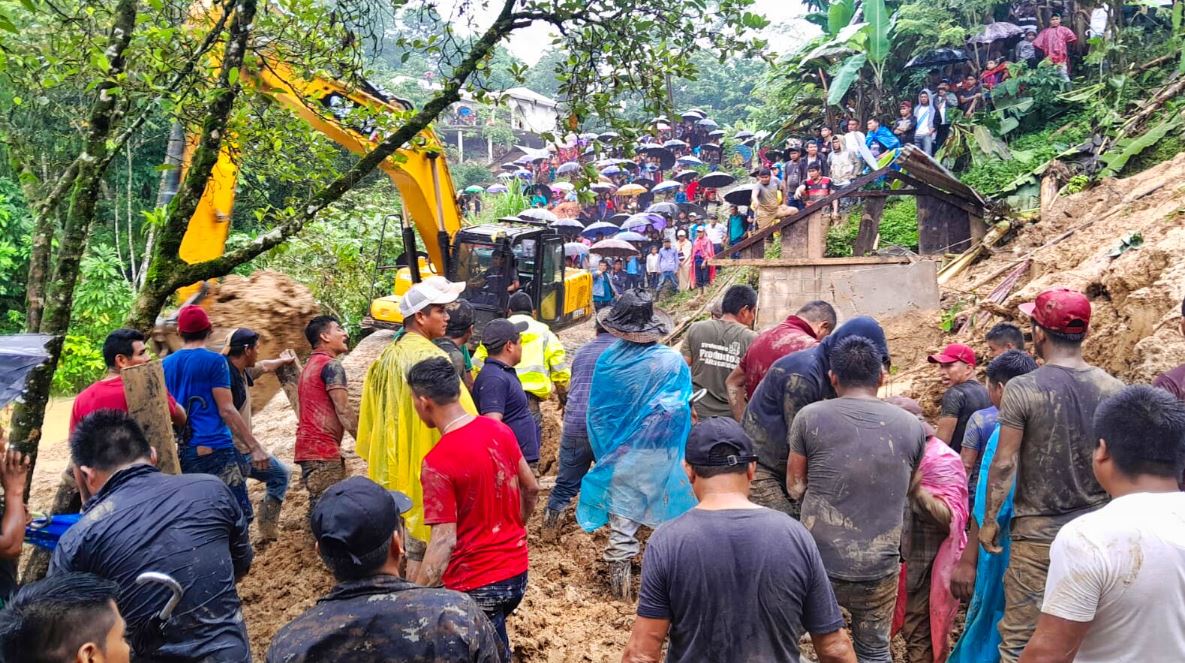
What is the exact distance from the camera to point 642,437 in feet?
17.1

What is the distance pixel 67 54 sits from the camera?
4418 millimetres

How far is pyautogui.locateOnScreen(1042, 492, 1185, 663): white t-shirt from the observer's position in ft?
7.09

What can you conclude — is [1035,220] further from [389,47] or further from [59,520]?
[389,47]

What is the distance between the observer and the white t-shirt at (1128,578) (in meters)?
2.16

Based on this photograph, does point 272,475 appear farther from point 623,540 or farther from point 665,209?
point 665,209

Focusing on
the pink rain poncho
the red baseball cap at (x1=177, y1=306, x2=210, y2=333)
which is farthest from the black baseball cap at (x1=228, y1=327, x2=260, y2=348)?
the pink rain poncho

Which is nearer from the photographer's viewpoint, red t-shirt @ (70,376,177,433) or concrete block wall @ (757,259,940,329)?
red t-shirt @ (70,376,177,433)

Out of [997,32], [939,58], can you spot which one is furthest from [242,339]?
[939,58]

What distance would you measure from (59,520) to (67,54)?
2.56m

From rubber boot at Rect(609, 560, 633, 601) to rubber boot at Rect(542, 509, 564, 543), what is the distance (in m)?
0.84

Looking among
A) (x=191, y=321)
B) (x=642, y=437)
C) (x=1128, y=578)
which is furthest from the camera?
(x=642, y=437)

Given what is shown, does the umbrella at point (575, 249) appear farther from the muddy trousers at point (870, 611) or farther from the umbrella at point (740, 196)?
the muddy trousers at point (870, 611)

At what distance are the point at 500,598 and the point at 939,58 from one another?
17625mm

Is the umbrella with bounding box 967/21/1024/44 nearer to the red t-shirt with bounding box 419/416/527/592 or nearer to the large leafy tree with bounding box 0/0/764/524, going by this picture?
the large leafy tree with bounding box 0/0/764/524
